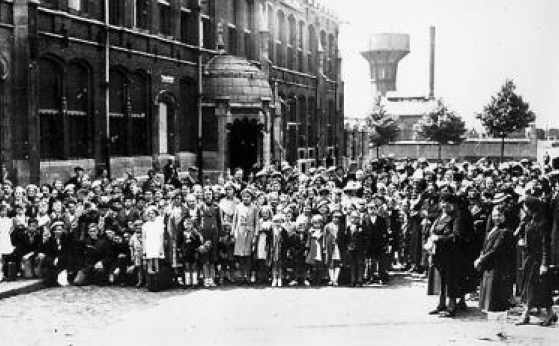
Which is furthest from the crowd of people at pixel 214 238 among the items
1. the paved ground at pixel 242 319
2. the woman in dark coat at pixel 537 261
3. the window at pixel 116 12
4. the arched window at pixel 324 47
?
the arched window at pixel 324 47

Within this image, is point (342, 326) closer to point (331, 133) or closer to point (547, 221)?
point (547, 221)

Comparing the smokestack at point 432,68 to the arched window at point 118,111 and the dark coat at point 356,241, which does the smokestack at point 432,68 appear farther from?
the dark coat at point 356,241

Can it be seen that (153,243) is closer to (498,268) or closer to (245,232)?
(245,232)

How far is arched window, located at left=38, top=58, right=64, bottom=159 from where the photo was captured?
1892 cm

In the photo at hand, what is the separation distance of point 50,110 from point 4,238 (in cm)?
762

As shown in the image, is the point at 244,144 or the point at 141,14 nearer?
the point at 141,14

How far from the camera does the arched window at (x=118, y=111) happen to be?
22484mm

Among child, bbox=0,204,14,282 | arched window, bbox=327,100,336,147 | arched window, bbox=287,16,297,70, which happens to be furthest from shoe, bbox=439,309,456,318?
arched window, bbox=327,100,336,147

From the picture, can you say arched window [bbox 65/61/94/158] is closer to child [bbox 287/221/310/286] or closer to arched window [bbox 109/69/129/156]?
arched window [bbox 109/69/129/156]

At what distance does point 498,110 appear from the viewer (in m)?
Result: 53.8

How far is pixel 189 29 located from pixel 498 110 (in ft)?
109

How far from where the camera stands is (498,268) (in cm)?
939

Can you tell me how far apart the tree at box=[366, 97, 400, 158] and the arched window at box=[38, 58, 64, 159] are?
139 feet

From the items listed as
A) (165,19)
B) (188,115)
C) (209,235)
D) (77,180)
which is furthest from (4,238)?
(188,115)
